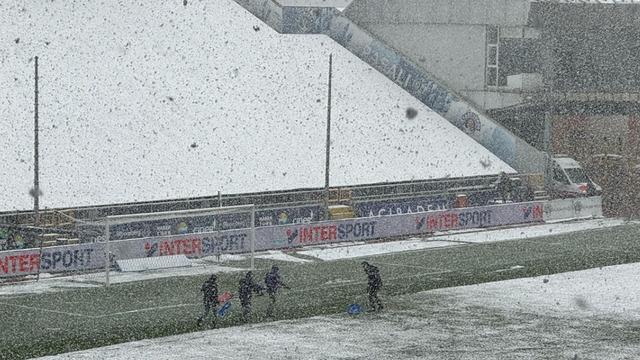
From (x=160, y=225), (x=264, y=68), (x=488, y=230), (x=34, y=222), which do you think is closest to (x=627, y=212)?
(x=488, y=230)

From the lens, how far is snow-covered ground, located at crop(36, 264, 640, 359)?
27.5 m

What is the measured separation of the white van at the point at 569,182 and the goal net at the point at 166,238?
20008mm

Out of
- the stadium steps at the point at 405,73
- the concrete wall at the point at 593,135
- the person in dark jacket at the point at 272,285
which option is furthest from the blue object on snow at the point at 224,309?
the concrete wall at the point at 593,135

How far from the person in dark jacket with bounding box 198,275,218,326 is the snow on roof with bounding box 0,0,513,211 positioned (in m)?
17.3

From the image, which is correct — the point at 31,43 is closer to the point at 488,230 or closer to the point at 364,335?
the point at 488,230

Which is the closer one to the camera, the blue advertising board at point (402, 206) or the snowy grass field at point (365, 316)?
the snowy grass field at point (365, 316)

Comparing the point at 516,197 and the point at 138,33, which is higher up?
the point at 138,33

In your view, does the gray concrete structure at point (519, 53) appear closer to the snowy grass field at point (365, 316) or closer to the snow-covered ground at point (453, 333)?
the snowy grass field at point (365, 316)

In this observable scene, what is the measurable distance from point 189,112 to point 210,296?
93.6 feet

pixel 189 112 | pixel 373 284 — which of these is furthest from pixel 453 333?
pixel 189 112

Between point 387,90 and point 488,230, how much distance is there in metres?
16.7

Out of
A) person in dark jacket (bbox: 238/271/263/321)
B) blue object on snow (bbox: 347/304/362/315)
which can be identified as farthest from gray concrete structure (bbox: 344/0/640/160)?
person in dark jacket (bbox: 238/271/263/321)

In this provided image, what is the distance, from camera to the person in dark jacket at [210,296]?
1211 inches

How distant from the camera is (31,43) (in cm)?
5934
